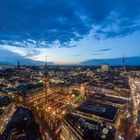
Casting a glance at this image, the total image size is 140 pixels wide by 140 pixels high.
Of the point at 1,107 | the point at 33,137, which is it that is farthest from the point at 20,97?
the point at 33,137

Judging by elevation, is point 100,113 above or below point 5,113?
above

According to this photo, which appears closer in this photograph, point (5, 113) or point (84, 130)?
point (84, 130)

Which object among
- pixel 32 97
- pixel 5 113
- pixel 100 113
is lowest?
pixel 32 97

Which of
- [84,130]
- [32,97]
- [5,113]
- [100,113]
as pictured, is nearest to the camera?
[84,130]

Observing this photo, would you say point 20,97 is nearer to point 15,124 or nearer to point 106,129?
point 15,124

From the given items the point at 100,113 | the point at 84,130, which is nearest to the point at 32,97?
the point at 100,113

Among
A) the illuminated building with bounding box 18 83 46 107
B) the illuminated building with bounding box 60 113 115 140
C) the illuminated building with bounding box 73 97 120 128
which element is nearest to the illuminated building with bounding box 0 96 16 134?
the illuminated building with bounding box 18 83 46 107

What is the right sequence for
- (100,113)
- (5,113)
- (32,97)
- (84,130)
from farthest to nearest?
(32,97)
(5,113)
(100,113)
(84,130)

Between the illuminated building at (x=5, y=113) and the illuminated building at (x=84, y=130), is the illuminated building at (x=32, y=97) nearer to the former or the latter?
the illuminated building at (x=5, y=113)

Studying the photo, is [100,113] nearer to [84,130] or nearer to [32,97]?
[84,130]
